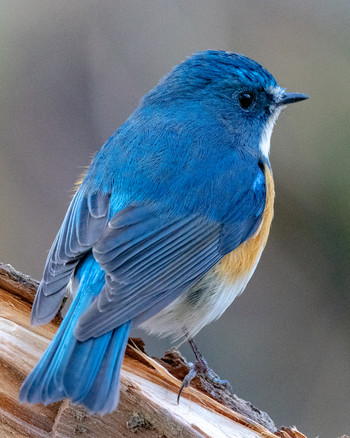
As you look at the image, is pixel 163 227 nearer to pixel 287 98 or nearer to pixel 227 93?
pixel 227 93

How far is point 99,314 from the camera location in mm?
3145

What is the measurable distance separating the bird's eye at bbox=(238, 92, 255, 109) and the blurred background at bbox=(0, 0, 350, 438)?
1.78m

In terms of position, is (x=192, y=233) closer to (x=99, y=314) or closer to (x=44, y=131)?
(x=99, y=314)

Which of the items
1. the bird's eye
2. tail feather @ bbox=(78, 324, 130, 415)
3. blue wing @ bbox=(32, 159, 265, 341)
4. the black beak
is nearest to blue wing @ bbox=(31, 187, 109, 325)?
blue wing @ bbox=(32, 159, 265, 341)

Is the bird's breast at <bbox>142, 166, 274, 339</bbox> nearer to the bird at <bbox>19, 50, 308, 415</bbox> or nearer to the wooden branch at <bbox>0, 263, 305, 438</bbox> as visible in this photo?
the bird at <bbox>19, 50, 308, 415</bbox>

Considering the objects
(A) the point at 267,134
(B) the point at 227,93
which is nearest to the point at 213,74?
(B) the point at 227,93

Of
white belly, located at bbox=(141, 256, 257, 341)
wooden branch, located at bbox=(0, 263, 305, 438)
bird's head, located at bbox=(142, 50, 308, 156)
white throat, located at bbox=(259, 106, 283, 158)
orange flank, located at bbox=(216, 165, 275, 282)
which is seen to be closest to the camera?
wooden branch, located at bbox=(0, 263, 305, 438)

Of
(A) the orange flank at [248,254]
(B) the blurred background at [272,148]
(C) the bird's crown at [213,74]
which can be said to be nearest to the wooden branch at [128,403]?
(A) the orange flank at [248,254]

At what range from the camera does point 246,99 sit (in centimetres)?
439

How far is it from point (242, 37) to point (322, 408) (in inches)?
122

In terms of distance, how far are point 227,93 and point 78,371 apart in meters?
2.02

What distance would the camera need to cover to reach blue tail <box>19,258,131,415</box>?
2.90m

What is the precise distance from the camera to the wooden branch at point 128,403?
3188mm

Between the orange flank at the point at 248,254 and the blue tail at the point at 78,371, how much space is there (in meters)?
0.82
